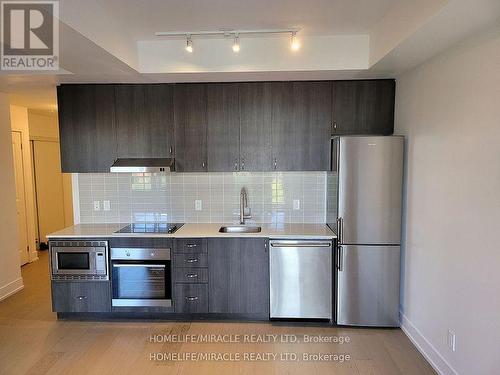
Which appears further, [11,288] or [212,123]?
[11,288]

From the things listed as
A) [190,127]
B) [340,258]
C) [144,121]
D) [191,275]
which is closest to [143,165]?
[144,121]

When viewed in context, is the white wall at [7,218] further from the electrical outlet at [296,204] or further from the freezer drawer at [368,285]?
the freezer drawer at [368,285]

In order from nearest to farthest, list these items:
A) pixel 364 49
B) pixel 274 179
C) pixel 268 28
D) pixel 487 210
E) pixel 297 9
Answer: pixel 487 210 → pixel 297 9 → pixel 268 28 → pixel 364 49 → pixel 274 179

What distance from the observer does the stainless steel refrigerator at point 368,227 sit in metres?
3.04

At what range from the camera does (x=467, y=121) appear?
220cm

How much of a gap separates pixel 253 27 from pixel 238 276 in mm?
2332

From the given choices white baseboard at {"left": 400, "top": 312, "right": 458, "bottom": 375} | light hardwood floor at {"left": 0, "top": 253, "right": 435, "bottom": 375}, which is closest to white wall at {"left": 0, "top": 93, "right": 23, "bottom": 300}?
light hardwood floor at {"left": 0, "top": 253, "right": 435, "bottom": 375}

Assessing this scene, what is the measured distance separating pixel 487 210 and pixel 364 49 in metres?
1.78

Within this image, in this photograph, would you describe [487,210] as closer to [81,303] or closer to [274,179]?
[274,179]

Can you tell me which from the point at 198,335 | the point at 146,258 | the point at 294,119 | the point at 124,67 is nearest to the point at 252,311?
the point at 198,335

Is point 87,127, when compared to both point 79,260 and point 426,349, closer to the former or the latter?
point 79,260

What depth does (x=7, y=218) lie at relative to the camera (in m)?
4.20

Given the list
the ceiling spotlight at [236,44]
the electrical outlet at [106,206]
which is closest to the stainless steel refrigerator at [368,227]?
the ceiling spotlight at [236,44]

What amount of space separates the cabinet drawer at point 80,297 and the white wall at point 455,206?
9.88 ft
